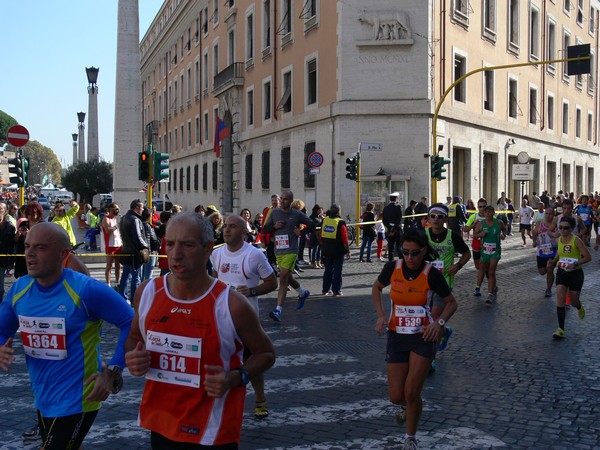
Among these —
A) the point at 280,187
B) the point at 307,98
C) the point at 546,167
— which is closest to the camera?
the point at 307,98

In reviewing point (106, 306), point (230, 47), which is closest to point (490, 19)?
point (230, 47)

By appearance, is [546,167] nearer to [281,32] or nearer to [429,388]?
[281,32]

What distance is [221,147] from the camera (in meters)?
41.4

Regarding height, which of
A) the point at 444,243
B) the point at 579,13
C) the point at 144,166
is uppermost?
the point at 579,13

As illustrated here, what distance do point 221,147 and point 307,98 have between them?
12.7 meters

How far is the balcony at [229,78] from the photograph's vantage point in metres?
37.7

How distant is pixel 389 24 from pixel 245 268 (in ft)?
69.7

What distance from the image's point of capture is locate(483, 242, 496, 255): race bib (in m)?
12.3

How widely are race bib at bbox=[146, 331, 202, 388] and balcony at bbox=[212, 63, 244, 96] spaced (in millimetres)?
35806

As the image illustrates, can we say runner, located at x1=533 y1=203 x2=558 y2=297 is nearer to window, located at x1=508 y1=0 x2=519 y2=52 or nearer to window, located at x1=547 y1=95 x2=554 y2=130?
window, located at x1=508 y1=0 x2=519 y2=52

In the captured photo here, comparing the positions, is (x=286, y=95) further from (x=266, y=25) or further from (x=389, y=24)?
(x=389, y=24)

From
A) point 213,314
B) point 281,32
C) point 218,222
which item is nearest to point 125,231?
point 218,222

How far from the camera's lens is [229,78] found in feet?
128

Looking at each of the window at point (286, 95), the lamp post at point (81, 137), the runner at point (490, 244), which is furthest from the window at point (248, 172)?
the lamp post at point (81, 137)
